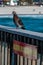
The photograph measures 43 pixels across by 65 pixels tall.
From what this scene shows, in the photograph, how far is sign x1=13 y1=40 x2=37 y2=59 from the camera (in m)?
5.52

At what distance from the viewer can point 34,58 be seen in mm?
5500

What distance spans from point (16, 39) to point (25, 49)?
0.53m

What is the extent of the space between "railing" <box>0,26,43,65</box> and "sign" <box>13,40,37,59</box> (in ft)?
0.21

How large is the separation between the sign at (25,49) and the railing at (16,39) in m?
0.07

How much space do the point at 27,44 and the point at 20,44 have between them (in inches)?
8.8

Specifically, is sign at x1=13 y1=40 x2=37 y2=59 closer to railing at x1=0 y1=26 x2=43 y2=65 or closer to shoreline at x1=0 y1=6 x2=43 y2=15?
railing at x1=0 y1=26 x2=43 y2=65

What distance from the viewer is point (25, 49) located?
18.6ft

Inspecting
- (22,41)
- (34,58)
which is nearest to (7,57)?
(22,41)

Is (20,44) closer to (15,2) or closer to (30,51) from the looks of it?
(30,51)

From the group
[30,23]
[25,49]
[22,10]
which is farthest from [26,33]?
[22,10]

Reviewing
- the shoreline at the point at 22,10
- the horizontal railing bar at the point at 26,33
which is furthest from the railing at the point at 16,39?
the shoreline at the point at 22,10

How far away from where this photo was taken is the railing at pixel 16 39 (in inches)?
215

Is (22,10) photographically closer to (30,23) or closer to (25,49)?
(30,23)

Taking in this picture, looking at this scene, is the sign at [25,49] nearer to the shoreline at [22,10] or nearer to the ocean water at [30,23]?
the ocean water at [30,23]
